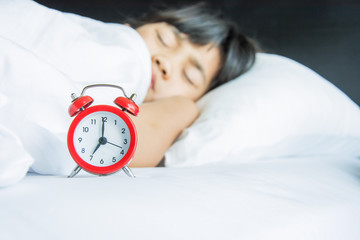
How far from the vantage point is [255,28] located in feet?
5.17

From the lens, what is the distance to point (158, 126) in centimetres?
84

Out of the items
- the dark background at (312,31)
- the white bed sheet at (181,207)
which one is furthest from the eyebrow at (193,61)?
the white bed sheet at (181,207)

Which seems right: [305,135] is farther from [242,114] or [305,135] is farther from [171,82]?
[171,82]

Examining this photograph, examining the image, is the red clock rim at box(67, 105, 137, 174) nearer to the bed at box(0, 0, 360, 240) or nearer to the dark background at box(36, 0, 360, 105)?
the bed at box(0, 0, 360, 240)

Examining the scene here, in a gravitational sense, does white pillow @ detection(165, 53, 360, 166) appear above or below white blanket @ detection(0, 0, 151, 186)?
below

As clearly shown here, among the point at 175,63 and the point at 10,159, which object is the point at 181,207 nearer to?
the point at 10,159

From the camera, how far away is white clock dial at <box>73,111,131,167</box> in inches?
22.2

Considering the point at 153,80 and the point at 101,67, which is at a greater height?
the point at 101,67

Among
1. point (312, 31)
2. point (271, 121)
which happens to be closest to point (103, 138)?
point (271, 121)

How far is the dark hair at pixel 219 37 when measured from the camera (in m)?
1.31

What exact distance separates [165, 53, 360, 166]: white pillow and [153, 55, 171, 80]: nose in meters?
0.15

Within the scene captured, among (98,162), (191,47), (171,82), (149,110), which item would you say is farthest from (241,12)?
(98,162)

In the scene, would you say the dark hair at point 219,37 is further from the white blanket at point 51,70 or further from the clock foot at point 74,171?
the clock foot at point 74,171

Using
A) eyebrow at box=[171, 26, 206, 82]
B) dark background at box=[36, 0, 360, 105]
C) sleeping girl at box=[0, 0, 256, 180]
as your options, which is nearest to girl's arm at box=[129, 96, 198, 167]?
sleeping girl at box=[0, 0, 256, 180]
